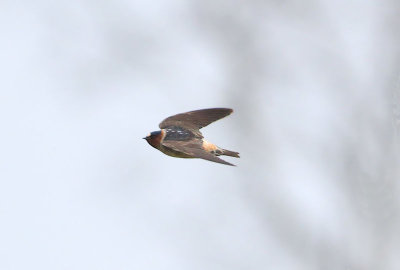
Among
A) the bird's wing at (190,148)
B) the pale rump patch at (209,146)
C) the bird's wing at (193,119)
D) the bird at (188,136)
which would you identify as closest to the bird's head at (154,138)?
the bird at (188,136)

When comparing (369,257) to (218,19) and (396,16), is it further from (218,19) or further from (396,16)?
(218,19)

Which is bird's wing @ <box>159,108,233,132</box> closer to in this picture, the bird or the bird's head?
the bird

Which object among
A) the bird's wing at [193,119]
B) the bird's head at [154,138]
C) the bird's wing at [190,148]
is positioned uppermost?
the bird's wing at [193,119]

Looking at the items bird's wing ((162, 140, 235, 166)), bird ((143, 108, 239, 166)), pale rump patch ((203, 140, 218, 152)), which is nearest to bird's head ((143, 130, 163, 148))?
bird ((143, 108, 239, 166))

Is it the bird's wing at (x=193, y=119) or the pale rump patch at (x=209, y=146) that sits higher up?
the bird's wing at (x=193, y=119)

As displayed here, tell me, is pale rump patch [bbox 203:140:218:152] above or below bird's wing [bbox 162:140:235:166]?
above

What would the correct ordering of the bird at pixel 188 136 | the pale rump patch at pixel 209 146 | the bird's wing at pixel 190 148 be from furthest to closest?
the pale rump patch at pixel 209 146 < the bird at pixel 188 136 < the bird's wing at pixel 190 148

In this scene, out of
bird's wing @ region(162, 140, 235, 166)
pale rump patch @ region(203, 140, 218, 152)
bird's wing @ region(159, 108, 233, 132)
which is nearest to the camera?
bird's wing @ region(162, 140, 235, 166)

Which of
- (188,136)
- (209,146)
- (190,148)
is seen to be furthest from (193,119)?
(190,148)

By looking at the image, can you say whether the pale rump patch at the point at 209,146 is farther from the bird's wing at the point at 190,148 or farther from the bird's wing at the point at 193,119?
the bird's wing at the point at 193,119

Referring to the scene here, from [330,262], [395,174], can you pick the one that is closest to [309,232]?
[330,262]
